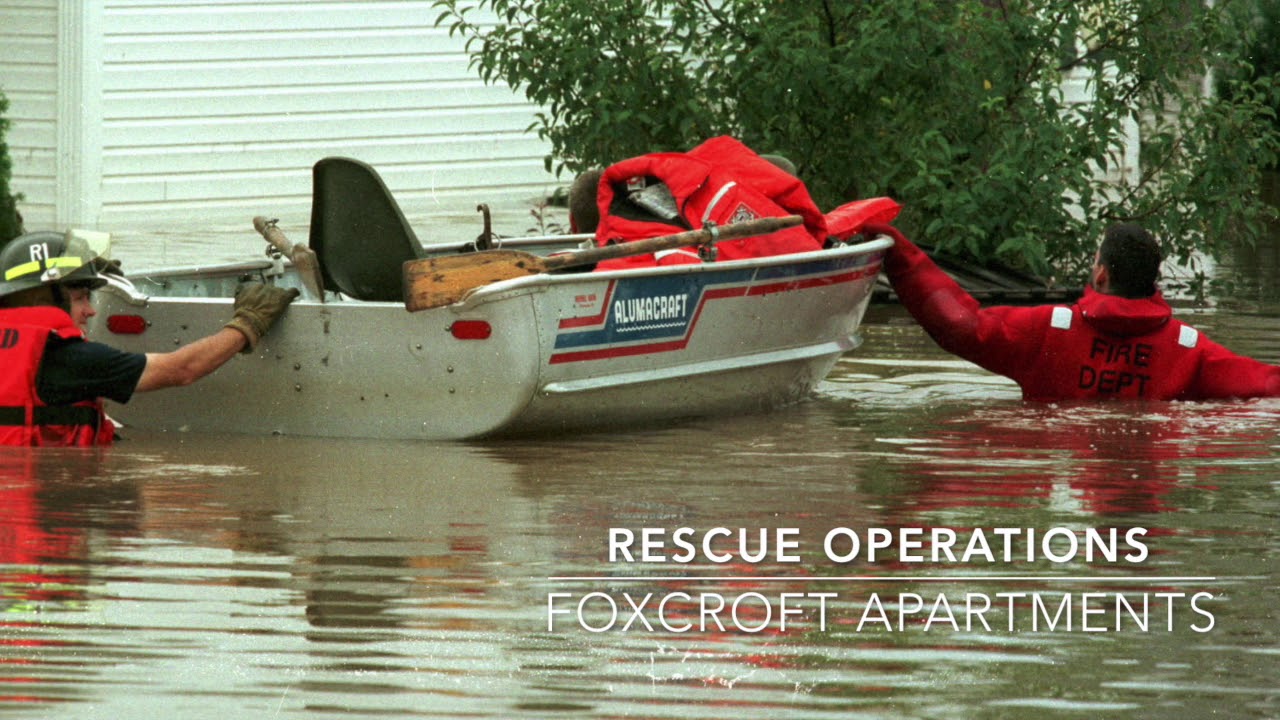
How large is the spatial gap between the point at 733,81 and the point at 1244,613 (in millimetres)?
8575

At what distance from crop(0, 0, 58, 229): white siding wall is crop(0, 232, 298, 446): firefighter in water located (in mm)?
8595

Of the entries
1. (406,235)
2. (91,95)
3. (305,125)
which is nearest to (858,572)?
(406,235)

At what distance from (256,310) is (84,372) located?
0.85 metres

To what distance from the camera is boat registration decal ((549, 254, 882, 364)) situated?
886 centimetres

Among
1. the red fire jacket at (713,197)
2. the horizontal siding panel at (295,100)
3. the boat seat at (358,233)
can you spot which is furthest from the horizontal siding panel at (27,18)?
the red fire jacket at (713,197)

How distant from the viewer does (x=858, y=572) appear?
6438mm

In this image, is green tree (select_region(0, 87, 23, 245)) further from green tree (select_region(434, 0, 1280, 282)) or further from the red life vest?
the red life vest

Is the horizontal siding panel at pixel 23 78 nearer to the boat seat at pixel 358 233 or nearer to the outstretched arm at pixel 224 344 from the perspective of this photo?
the boat seat at pixel 358 233

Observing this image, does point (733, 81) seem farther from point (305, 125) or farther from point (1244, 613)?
point (1244, 613)

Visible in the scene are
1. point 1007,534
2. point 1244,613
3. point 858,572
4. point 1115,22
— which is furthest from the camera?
point 1115,22

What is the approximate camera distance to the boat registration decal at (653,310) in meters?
8.86

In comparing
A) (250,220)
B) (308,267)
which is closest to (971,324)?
(308,267)

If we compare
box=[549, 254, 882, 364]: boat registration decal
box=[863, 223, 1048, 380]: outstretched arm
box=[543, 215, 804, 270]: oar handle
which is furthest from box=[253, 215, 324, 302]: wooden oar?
box=[863, 223, 1048, 380]: outstretched arm

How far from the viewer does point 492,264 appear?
8.72 meters
